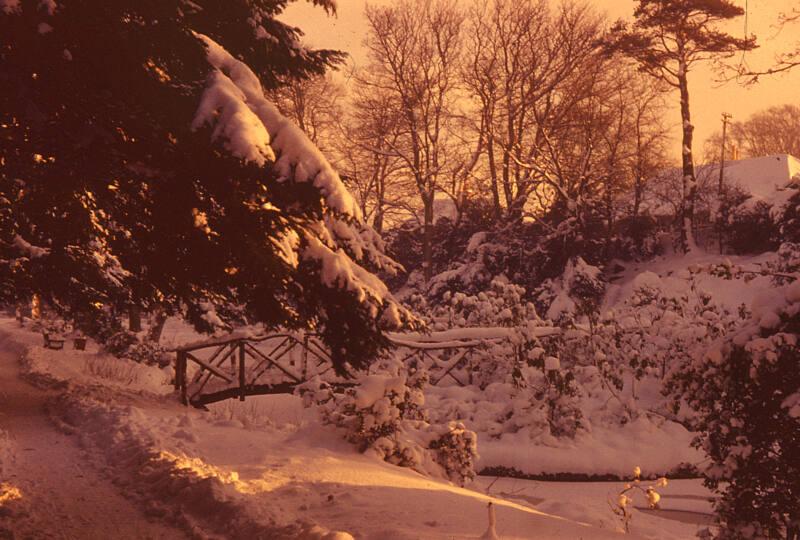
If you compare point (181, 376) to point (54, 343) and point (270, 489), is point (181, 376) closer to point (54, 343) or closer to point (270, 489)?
point (270, 489)

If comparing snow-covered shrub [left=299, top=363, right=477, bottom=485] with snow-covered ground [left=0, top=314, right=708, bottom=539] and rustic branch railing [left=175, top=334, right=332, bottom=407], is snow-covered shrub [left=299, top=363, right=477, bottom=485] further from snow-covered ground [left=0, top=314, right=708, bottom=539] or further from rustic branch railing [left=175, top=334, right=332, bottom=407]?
rustic branch railing [left=175, top=334, right=332, bottom=407]

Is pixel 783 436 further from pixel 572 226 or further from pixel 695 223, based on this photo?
pixel 695 223

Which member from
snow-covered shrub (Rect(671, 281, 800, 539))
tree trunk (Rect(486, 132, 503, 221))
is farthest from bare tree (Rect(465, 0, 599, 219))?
snow-covered shrub (Rect(671, 281, 800, 539))

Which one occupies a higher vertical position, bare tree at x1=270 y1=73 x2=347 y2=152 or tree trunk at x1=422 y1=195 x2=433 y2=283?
bare tree at x1=270 y1=73 x2=347 y2=152

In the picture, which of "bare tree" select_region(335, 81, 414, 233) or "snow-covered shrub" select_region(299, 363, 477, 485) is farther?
"bare tree" select_region(335, 81, 414, 233)

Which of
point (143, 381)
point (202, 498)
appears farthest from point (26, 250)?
point (143, 381)

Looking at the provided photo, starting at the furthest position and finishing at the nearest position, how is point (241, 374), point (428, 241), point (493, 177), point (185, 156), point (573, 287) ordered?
point (428, 241) < point (493, 177) < point (573, 287) < point (241, 374) < point (185, 156)

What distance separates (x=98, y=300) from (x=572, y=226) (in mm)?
19814

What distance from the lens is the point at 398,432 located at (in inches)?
345

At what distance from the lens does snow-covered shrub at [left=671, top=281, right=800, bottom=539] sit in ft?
19.0

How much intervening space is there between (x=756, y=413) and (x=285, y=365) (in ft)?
33.1

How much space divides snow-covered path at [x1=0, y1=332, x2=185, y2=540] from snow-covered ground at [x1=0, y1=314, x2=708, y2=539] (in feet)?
0.10

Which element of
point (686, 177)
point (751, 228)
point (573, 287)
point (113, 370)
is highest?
point (686, 177)

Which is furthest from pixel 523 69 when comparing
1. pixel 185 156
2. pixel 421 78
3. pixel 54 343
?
pixel 185 156
